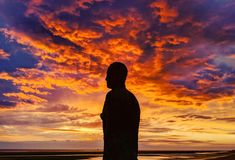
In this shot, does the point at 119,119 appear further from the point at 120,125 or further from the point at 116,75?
the point at 116,75

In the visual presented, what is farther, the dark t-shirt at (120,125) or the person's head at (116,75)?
the person's head at (116,75)

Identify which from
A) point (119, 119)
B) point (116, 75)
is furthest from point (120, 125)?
point (116, 75)

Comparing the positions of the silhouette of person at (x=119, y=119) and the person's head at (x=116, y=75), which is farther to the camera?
the person's head at (x=116, y=75)

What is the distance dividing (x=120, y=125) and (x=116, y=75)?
1.91 feet

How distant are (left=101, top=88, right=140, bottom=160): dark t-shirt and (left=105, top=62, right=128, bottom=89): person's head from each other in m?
0.08

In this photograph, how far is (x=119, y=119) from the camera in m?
4.39

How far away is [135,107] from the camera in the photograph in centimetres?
453

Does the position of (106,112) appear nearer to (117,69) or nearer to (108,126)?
(108,126)

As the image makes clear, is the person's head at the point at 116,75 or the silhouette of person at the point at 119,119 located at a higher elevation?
the person's head at the point at 116,75

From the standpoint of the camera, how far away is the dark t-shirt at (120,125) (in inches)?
170

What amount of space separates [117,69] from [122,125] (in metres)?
0.64

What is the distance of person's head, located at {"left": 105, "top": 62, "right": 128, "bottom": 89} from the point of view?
4.51 m

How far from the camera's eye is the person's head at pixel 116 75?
4512mm

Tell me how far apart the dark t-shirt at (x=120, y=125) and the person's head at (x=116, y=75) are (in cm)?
8
